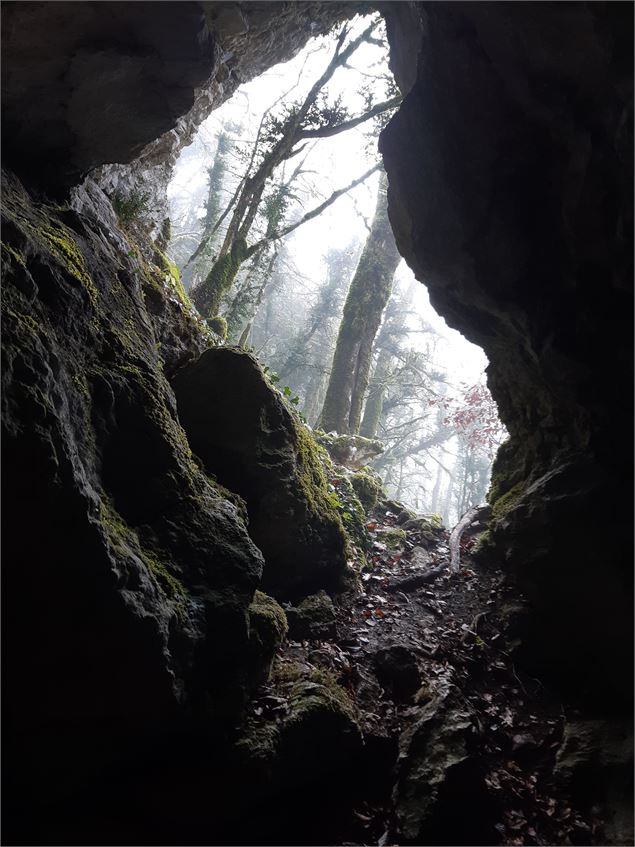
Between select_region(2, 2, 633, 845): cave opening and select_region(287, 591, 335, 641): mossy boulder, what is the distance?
2.0 inches

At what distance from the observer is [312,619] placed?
5.90m

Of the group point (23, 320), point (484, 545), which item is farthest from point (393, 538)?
point (23, 320)

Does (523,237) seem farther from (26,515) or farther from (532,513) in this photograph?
(26,515)

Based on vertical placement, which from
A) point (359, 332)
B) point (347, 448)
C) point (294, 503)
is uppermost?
point (359, 332)

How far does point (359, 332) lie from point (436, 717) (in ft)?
43.6

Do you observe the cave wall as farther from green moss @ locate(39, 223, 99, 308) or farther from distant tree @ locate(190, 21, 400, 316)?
distant tree @ locate(190, 21, 400, 316)

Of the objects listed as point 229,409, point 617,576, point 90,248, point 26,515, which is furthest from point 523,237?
point 26,515

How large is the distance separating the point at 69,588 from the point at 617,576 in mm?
5049

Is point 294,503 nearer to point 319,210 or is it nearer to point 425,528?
point 425,528

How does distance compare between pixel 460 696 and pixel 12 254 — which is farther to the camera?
pixel 460 696

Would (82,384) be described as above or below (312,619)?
above

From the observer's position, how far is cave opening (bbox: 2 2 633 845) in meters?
2.93

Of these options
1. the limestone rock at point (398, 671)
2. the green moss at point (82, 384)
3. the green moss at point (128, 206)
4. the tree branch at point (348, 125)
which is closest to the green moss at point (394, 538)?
the limestone rock at point (398, 671)

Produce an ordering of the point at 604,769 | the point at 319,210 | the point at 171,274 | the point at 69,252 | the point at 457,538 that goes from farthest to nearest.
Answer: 1. the point at 319,210
2. the point at 457,538
3. the point at 171,274
4. the point at 69,252
5. the point at 604,769
